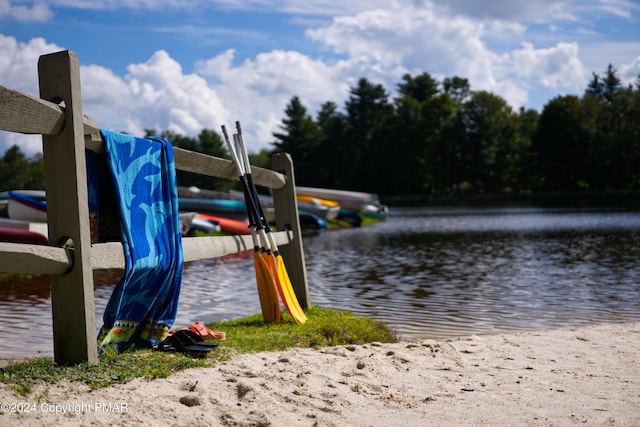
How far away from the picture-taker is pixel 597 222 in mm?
29625

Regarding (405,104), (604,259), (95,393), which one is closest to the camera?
(95,393)

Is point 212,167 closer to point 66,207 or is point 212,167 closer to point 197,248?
point 197,248

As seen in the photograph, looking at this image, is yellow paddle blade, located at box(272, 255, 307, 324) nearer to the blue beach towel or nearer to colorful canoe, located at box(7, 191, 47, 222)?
the blue beach towel

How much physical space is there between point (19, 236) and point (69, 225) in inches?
370

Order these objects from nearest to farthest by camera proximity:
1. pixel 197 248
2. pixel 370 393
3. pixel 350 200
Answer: pixel 370 393
pixel 197 248
pixel 350 200

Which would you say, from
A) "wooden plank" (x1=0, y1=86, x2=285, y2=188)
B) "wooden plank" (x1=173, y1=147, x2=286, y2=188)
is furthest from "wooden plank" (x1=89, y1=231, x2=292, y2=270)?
"wooden plank" (x1=0, y1=86, x2=285, y2=188)

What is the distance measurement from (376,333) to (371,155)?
79.0 meters

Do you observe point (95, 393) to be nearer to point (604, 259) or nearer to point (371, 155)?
point (604, 259)

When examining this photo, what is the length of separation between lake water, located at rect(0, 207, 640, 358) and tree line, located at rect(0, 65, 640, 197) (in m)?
35.2

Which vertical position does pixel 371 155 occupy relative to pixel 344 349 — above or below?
above

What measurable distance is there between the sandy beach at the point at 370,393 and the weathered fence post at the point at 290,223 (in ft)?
6.10

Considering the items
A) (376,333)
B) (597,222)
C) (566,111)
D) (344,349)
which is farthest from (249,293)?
(566,111)

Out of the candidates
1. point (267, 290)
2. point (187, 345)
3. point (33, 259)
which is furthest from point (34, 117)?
point (267, 290)

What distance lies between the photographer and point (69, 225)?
3936 mm
